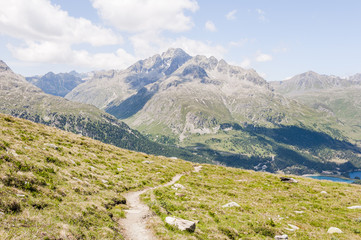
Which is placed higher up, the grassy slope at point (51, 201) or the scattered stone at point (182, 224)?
the grassy slope at point (51, 201)

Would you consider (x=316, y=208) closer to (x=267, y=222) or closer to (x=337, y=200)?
(x=337, y=200)

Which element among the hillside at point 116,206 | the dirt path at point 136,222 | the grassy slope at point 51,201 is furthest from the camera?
the dirt path at point 136,222

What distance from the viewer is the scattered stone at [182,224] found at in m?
15.6

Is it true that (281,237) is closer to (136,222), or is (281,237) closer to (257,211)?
(257,211)

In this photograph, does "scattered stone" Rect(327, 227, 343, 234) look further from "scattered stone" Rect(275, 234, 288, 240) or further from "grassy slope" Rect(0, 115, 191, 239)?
"grassy slope" Rect(0, 115, 191, 239)

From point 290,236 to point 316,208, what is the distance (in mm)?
12367

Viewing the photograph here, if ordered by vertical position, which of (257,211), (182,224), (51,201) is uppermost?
(51,201)

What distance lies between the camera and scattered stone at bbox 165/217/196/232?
51.1 ft

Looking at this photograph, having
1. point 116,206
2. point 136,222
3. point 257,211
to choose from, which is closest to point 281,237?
point 257,211

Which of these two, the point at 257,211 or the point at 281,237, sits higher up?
the point at 281,237

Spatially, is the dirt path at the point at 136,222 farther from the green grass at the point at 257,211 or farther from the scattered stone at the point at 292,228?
the scattered stone at the point at 292,228

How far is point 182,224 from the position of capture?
16.0 m

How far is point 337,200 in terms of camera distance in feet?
96.8

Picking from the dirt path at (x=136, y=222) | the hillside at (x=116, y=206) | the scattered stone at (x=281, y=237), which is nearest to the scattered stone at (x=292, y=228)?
the hillside at (x=116, y=206)
